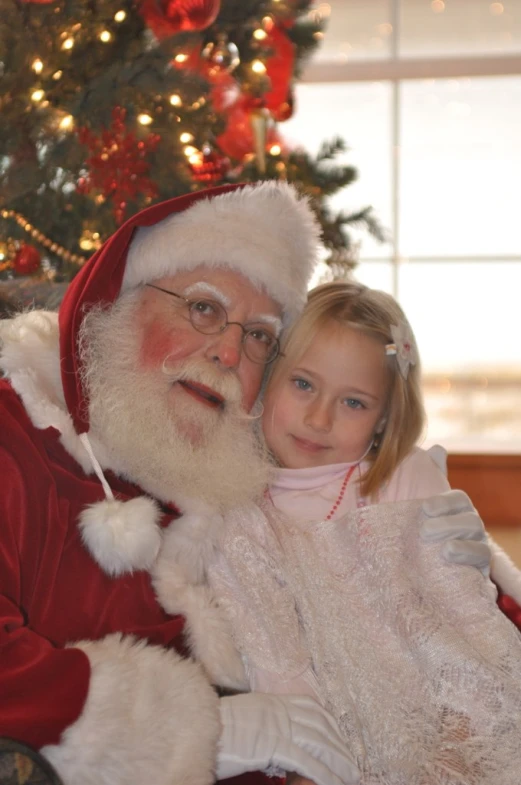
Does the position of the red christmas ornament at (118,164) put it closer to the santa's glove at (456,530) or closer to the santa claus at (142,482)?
the santa claus at (142,482)

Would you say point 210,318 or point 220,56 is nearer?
point 210,318

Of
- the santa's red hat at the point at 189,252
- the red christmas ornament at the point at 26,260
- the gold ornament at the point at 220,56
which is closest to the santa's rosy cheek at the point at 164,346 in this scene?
the santa's red hat at the point at 189,252

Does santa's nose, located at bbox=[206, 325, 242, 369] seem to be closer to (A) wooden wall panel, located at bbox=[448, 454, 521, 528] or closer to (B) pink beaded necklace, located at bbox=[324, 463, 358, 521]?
(B) pink beaded necklace, located at bbox=[324, 463, 358, 521]

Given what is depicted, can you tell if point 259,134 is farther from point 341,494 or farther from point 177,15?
point 341,494

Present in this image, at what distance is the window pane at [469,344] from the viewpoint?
6547mm

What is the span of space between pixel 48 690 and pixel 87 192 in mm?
1808

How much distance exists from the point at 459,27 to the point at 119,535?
5839 mm

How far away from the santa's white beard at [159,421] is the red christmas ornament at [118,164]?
2.87 feet

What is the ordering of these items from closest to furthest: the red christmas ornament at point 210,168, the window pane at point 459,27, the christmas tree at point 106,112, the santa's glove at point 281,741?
the santa's glove at point 281,741, the christmas tree at point 106,112, the red christmas ornament at point 210,168, the window pane at point 459,27

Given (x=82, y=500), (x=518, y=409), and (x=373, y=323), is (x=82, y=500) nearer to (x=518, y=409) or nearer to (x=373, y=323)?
(x=373, y=323)

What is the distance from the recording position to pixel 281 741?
160 cm

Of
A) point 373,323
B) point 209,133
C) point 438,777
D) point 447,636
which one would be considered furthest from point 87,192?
point 438,777

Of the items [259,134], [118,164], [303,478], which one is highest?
[259,134]

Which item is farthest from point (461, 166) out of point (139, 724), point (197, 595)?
point (139, 724)
